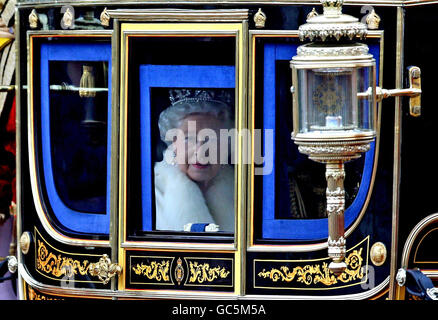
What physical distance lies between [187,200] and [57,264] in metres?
0.76

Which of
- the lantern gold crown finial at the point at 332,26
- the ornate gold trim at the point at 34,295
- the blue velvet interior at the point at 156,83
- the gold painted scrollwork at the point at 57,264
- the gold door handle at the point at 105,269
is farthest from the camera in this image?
the ornate gold trim at the point at 34,295

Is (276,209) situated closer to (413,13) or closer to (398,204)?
(398,204)

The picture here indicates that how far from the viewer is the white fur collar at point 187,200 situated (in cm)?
635

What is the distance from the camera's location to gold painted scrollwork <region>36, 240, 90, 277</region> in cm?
645

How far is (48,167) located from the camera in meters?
6.53

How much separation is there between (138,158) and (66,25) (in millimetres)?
762

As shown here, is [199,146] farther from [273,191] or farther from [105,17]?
[105,17]

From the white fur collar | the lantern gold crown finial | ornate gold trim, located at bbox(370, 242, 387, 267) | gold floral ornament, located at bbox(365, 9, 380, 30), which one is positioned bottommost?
ornate gold trim, located at bbox(370, 242, 387, 267)

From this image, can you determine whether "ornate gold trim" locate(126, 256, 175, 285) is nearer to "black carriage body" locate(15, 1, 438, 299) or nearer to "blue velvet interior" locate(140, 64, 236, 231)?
"black carriage body" locate(15, 1, 438, 299)

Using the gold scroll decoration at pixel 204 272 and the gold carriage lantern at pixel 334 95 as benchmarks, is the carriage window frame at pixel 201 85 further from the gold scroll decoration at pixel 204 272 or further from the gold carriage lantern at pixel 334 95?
the gold carriage lantern at pixel 334 95

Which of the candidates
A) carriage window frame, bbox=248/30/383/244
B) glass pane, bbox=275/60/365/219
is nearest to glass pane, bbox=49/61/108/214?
carriage window frame, bbox=248/30/383/244

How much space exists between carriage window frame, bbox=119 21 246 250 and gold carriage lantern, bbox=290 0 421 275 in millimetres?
507

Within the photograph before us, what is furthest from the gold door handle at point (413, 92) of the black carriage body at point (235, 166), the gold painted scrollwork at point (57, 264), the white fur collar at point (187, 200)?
the gold painted scrollwork at point (57, 264)

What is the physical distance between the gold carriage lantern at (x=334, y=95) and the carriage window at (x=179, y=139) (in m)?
0.65
